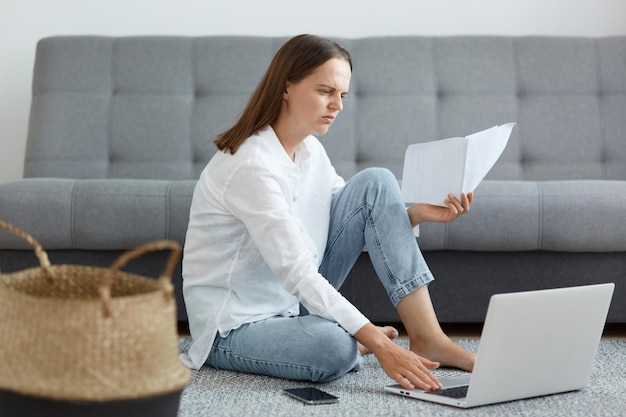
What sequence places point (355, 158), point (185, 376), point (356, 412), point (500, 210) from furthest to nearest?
point (355, 158) < point (500, 210) < point (356, 412) < point (185, 376)

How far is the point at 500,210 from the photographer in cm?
224

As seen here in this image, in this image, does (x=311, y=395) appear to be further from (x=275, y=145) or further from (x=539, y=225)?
(x=539, y=225)

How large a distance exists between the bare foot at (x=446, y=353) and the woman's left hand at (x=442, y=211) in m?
0.24

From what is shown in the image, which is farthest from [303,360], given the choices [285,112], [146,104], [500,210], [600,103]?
[600,103]

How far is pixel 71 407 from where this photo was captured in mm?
1083

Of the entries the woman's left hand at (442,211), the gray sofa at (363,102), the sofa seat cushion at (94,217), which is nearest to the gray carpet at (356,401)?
the woman's left hand at (442,211)

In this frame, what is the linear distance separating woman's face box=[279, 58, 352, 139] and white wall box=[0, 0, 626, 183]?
145 centimetres

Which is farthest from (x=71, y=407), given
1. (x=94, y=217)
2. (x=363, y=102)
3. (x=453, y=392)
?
(x=363, y=102)

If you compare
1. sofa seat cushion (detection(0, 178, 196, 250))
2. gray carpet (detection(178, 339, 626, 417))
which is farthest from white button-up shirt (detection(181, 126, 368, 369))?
sofa seat cushion (detection(0, 178, 196, 250))

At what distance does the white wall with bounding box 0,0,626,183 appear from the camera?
3189mm

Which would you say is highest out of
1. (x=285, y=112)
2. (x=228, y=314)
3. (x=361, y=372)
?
(x=285, y=112)

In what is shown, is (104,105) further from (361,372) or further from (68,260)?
(361,372)

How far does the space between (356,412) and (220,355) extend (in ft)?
1.31

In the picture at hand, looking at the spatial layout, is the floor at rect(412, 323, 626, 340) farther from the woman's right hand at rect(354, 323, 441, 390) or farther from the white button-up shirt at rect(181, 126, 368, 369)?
the woman's right hand at rect(354, 323, 441, 390)
